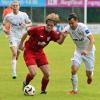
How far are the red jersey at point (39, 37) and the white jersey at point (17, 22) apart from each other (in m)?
3.79

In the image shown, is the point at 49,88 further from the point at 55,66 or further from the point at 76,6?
the point at 76,6

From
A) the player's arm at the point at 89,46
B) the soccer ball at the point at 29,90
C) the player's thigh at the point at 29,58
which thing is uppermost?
the player's arm at the point at 89,46

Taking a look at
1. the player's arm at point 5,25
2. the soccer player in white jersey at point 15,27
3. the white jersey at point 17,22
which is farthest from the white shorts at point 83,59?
the player's arm at point 5,25

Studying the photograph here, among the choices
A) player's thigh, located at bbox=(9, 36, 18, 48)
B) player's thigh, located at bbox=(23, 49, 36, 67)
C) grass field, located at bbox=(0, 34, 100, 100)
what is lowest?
grass field, located at bbox=(0, 34, 100, 100)

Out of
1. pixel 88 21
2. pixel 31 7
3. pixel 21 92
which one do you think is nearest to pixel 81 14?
pixel 88 21

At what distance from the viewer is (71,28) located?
13953 mm

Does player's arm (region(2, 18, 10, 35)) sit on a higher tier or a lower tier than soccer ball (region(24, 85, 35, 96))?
higher

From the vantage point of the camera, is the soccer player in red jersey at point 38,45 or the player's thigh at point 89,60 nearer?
the soccer player in red jersey at point 38,45

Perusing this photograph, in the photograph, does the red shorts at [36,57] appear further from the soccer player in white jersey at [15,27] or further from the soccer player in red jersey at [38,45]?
the soccer player in white jersey at [15,27]

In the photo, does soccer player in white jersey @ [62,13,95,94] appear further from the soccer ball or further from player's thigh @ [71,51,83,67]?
the soccer ball

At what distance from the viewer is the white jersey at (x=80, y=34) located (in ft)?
45.6

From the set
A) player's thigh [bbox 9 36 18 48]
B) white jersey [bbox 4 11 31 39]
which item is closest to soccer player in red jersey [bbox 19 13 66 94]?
player's thigh [bbox 9 36 18 48]

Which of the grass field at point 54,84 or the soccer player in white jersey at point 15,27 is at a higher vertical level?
the soccer player in white jersey at point 15,27

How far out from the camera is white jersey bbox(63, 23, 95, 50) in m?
13.9
